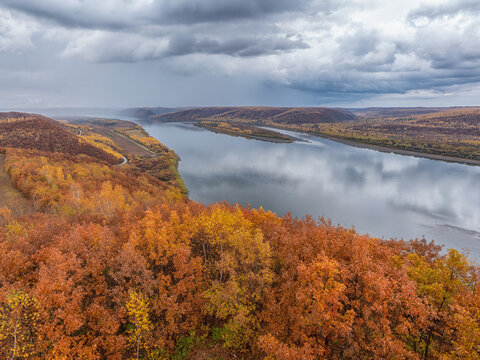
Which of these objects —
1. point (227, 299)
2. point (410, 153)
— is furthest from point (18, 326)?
point (410, 153)

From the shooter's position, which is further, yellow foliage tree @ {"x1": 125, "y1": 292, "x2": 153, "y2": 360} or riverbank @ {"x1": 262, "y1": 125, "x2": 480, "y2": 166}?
riverbank @ {"x1": 262, "y1": 125, "x2": 480, "y2": 166}

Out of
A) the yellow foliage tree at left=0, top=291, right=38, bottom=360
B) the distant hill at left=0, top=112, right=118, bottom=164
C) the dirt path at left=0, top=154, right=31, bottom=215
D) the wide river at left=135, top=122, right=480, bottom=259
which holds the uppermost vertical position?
the distant hill at left=0, top=112, right=118, bottom=164

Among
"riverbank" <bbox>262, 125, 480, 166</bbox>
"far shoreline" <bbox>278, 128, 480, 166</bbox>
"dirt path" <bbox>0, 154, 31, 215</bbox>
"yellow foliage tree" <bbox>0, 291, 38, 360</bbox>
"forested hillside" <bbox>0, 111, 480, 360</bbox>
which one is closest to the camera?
"yellow foliage tree" <bbox>0, 291, 38, 360</bbox>

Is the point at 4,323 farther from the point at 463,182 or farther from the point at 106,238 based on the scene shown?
the point at 463,182

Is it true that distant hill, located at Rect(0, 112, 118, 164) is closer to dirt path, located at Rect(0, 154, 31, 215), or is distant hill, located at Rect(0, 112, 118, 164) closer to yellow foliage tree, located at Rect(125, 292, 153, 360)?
dirt path, located at Rect(0, 154, 31, 215)

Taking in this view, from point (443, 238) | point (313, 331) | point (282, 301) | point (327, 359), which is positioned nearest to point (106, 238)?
point (282, 301)

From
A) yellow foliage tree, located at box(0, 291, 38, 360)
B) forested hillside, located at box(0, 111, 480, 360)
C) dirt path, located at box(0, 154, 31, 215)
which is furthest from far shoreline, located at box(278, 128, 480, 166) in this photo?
dirt path, located at box(0, 154, 31, 215)

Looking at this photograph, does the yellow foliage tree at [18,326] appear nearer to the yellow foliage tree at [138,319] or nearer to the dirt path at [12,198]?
the yellow foliage tree at [138,319]
